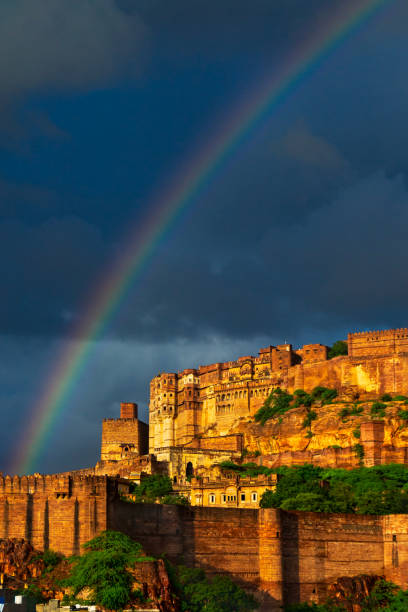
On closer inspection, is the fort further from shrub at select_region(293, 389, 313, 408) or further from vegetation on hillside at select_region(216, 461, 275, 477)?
shrub at select_region(293, 389, 313, 408)

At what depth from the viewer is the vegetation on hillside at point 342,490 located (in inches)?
3565

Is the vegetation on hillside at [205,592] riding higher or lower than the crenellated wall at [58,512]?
lower

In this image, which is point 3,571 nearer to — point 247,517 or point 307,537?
point 247,517

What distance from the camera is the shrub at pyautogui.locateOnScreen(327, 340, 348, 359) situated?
146 metres

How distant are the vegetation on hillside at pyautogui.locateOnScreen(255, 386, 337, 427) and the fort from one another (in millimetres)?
1127

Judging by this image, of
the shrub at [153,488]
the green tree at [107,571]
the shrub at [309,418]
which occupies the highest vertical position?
the shrub at [309,418]

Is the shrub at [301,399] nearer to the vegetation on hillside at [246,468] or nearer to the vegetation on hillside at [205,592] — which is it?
the vegetation on hillside at [246,468]

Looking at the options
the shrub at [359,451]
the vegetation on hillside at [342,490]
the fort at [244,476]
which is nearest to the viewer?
the fort at [244,476]

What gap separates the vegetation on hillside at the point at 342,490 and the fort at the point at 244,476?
4.05 m

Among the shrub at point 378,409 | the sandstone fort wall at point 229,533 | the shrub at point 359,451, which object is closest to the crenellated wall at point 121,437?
the shrub at point 378,409

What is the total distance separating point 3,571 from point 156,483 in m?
48.2

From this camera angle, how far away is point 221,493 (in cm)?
10756

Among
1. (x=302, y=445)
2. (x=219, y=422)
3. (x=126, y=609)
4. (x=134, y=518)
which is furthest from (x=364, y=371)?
(x=126, y=609)

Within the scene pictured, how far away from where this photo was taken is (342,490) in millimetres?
99312
